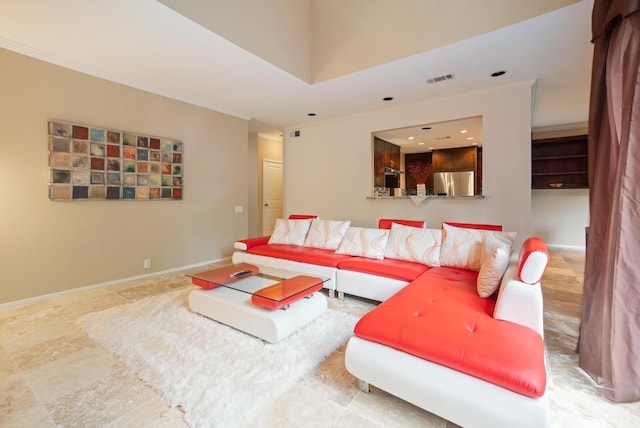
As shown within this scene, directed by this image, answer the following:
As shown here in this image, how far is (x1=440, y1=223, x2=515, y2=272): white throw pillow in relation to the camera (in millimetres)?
2658

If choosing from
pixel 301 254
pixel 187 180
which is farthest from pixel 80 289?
pixel 301 254

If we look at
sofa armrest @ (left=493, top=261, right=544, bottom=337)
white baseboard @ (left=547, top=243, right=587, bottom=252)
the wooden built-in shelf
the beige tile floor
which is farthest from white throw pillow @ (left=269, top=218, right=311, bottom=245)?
→ white baseboard @ (left=547, top=243, right=587, bottom=252)

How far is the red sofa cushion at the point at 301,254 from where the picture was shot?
3.35m

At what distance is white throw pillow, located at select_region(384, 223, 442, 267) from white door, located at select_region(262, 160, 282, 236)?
414 cm

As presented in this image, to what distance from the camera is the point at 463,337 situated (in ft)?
4.69

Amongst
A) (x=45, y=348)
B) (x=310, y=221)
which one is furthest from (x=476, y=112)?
(x=45, y=348)

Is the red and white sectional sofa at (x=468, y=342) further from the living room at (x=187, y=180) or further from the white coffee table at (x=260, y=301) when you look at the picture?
the living room at (x=187, y=180)

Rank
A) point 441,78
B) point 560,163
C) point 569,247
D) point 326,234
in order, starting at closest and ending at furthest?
point 441,78 → point 326,234 → point 560,163 → point 569,247

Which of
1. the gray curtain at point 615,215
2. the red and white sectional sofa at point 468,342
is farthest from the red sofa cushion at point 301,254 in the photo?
the gray curtain at point 615,215

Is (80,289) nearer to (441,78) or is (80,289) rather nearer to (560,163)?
(441,78)

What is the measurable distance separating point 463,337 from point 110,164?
4231 millimetres

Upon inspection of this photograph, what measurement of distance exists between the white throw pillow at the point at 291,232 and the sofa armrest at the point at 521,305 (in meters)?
2.83

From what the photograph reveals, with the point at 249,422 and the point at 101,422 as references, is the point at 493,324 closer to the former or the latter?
the point at 249,422

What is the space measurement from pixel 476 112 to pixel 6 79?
17.9ft
